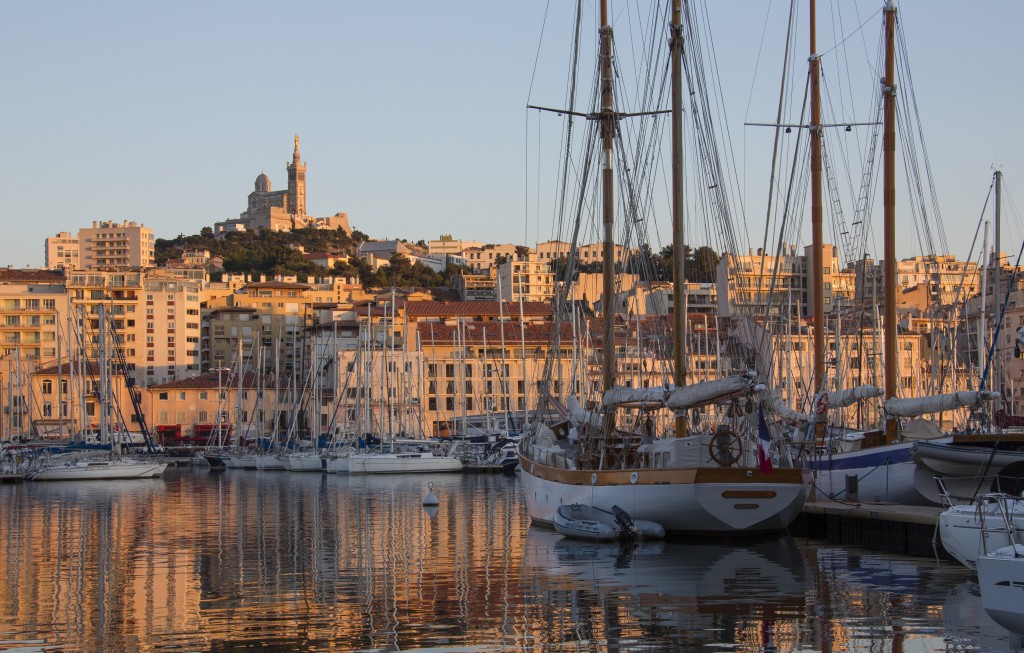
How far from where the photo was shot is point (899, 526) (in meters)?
30.3

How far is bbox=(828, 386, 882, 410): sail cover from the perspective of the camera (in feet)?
123

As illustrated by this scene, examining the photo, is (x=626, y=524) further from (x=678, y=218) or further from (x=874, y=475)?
(x=678, y=218)

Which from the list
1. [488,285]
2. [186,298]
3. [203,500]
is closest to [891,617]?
[203,500]

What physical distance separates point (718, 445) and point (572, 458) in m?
5.86

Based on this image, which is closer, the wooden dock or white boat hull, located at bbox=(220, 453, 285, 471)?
the wooden dock

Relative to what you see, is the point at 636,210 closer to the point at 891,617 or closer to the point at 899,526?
the point at 899,526

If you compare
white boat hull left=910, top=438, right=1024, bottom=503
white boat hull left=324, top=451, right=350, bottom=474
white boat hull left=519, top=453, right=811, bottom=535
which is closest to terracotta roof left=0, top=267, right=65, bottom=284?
white boat hull left=324, top=451, right=350, bottom=474

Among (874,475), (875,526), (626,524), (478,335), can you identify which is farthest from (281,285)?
(875,526)

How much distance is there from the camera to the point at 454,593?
80.7 ft

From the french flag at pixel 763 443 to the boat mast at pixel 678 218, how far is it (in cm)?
210

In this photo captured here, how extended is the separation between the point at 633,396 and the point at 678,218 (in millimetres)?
4823

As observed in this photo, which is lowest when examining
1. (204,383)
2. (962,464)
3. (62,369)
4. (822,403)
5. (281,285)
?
(204,383)

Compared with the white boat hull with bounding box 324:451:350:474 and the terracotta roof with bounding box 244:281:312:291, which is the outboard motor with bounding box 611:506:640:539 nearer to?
the white boat hull with bounding box 324:451:350:474

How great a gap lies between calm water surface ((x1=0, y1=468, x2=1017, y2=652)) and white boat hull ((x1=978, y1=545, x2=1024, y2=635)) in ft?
2.21
